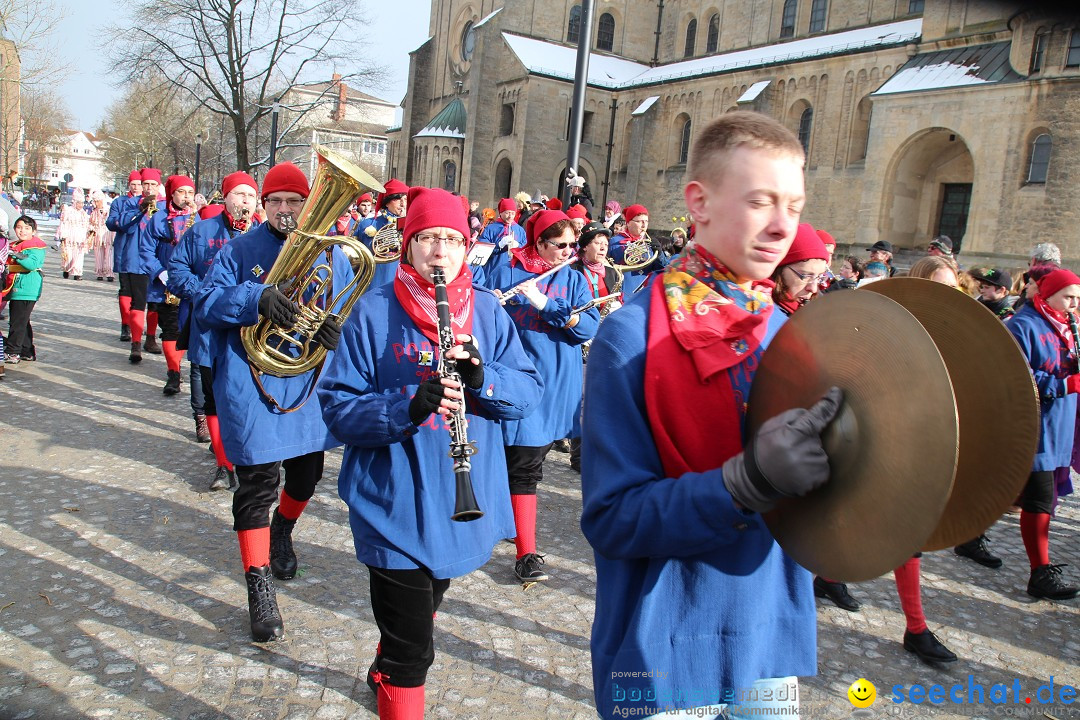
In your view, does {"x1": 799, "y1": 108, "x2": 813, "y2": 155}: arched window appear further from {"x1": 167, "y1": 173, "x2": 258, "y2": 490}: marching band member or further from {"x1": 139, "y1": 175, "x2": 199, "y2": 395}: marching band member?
{"x1": 167, "y1": 173, "x2": 258, "y2": 490}: marching band member

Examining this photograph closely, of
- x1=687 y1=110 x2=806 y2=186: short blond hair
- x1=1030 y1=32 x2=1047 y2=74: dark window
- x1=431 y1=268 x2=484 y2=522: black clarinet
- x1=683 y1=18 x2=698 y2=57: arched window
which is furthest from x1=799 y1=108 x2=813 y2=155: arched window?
x1=687 y1=110 x2=806 y2=186: short blond hair

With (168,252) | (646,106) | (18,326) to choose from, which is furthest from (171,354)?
(646,106)

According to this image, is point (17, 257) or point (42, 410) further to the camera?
point (17, 257)

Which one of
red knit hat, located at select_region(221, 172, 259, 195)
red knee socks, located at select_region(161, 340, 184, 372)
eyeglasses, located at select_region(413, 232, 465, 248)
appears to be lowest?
red knee socks, located at select_region(161, 340, 184, 372)

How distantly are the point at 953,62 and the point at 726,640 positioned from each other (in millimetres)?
30826

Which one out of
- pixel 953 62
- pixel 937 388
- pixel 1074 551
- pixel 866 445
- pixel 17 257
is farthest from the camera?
pixel 953 62

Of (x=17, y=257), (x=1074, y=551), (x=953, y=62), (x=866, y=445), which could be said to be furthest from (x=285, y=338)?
(x=953, y=62)

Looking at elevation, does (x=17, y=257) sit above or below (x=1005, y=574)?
above

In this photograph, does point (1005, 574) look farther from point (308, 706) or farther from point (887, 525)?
point (887, 525)

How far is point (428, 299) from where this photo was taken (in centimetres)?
303

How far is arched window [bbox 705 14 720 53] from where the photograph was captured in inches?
1705

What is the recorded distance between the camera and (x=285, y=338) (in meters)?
4.13

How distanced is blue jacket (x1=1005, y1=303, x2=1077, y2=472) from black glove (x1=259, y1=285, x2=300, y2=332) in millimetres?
4346

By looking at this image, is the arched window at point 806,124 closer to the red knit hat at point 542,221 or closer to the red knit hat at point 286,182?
the red knit hat at point 542,221
